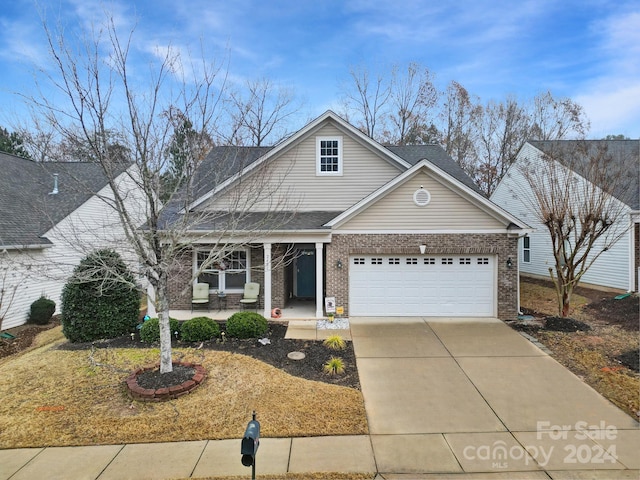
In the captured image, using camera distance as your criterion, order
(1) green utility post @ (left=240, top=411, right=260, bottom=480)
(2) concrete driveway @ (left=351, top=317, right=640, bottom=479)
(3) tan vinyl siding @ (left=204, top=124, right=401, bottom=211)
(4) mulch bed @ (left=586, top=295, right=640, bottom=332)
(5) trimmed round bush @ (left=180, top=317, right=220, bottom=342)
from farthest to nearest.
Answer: (3) tan vinyl siding @ (left=204, top=124, right=401, bottom=211), (4) mulch bed @ (left=586, top=295, right=640, bottom=332), (5) trimmed round bush @ (left=180, top=317, right=220, bottom=342), (2) concrete driveway @ (left=351, top=317, right=640, bottom=479), (1) green utility post @ (left=240, top=411, right=260, bottom=480)

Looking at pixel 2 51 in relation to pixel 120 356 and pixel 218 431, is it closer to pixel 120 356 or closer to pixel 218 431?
pixel 120 356

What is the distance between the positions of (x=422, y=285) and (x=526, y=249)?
12.3 meters

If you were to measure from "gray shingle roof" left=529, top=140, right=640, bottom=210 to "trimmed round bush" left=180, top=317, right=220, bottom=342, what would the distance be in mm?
12033

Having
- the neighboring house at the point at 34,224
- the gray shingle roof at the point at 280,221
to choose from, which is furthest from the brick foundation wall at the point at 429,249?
the neighboring house at the point at 34,224

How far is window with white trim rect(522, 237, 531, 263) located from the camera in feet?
67.0

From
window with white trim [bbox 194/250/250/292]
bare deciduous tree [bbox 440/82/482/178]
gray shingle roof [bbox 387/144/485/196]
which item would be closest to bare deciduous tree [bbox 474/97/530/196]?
bare deciduous tree [bbox 440/82/482/178]

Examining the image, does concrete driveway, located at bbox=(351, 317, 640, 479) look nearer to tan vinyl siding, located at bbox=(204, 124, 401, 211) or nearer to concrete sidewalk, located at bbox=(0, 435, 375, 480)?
concrete sidewalk, located at bbox=(0, 435, 375, 480)

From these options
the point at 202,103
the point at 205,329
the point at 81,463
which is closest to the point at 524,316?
the point at 205,329

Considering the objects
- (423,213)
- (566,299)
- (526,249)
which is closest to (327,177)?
(423,213)

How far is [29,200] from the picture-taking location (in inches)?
592

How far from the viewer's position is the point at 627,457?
4582 mm

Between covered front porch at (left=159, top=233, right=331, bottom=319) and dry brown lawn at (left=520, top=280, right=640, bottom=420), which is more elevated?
covered front porch at (left=159, top=233, right=331, bottom=319)

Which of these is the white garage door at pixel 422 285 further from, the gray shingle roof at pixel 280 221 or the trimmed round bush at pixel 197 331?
the trimmed round bush at pixel 197 331

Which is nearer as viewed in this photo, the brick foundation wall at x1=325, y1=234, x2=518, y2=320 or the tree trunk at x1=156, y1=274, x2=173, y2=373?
the tree trunk at x1=156, y1=274, x2=173, y2=373
